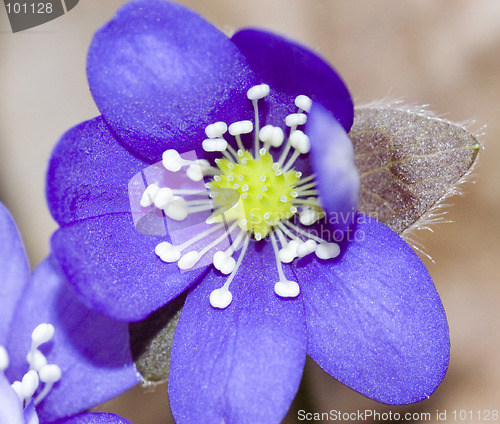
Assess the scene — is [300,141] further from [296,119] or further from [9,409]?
[9,409]

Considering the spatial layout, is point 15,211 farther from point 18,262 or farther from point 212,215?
point 212,215

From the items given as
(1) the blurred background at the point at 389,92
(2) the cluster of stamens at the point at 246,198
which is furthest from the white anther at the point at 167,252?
(1) the blurred background at the point at 389,92

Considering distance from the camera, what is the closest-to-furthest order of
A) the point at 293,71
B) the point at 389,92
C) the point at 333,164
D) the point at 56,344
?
the point at 333,164
the point at 293,71
the point at 56,344
the point at 389,92

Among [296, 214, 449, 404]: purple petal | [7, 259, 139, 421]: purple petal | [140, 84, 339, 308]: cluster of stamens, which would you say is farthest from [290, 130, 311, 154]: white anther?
A: [7, 259, 139, 421]: purple petal

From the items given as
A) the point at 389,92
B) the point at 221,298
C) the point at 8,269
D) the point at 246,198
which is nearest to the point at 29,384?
the point at 8,269

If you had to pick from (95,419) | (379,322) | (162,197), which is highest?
(162,197)

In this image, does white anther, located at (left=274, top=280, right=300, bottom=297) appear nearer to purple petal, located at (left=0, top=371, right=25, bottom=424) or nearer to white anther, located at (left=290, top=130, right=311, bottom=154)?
white anther, located at (left=290, top=130, right=311, bottom=154)

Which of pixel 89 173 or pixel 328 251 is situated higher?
pixel 89 173
